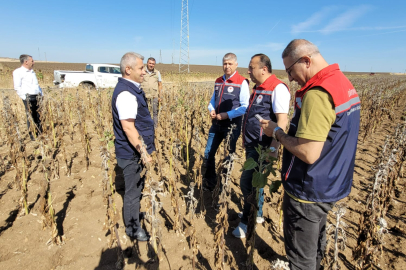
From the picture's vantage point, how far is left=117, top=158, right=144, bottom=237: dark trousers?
7.34 feet

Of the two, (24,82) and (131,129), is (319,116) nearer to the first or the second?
(131,129)

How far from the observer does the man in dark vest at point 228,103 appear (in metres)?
2.89

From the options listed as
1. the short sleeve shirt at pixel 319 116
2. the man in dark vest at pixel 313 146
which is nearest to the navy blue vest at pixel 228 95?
the man in dark vest at pixel 313 146

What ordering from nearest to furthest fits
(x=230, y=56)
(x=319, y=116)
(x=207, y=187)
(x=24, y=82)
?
(x=319, y=116)
(x=230, y=56)
(x=207, y=187)
(x=24, y=82)

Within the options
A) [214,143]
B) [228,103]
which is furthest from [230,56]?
[214,143]

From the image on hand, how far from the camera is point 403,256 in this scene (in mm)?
2289

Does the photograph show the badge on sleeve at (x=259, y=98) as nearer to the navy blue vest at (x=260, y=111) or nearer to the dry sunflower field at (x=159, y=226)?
the navy blue vest at (x=260, y=111)

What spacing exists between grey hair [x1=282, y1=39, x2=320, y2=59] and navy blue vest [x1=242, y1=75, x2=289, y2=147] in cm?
84

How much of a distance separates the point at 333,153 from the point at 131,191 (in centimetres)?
190

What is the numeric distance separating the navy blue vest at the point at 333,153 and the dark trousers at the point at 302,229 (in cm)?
8

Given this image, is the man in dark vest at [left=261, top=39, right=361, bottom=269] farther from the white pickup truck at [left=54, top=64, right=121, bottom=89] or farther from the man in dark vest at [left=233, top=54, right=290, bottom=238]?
the white pickup truck at [left=54, top=64, right=121, bottom=89]

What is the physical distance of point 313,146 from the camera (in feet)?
3.89

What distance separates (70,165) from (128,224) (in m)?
2.26

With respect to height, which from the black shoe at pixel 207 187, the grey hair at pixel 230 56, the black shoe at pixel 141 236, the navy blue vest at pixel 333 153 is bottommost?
the black shoe at pixel 141 236
